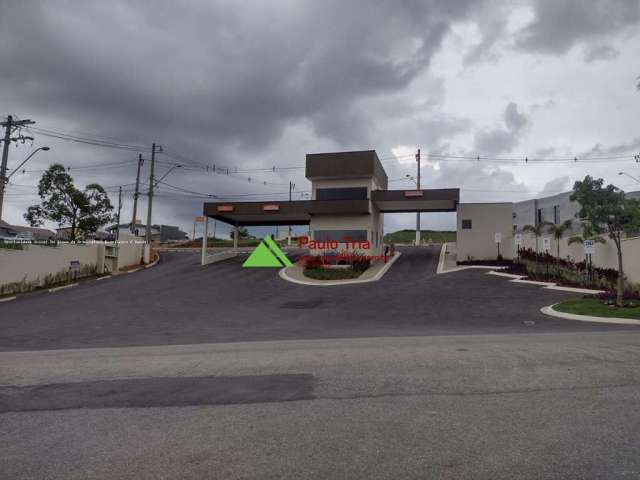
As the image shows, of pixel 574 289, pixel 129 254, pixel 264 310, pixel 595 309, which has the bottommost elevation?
pixel 264 310

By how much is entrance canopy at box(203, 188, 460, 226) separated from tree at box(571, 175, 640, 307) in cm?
1590

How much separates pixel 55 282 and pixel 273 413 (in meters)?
28.8

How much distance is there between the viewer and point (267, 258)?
3800cm

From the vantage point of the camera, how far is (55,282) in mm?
28891

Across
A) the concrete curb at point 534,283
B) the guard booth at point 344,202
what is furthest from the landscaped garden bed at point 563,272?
the guard booth at point 344,202

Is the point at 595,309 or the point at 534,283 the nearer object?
the point at 595,309

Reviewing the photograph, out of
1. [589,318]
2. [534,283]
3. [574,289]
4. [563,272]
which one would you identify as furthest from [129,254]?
[589,318]

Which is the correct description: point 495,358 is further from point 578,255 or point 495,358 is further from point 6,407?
point 578,255

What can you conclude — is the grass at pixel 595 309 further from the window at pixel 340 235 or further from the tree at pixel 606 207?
the window at pixel 340 235

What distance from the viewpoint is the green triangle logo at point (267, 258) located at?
1415 inches

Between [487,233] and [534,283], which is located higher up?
[487,233]

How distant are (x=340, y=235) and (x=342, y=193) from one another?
347cm

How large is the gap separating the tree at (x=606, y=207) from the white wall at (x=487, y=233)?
15.2 m

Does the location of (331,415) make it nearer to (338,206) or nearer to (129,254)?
(338,206)
